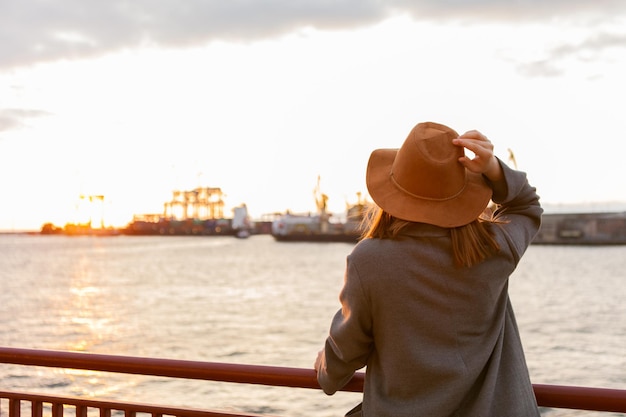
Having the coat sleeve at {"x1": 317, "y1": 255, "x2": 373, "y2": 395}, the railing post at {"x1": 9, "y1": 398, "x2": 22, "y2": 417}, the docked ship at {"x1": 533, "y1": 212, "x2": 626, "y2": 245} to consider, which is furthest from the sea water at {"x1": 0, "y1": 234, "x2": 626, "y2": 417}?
the docked ship at {"x1": 533, "y1": 212, "x2": 626, "y2": 245}

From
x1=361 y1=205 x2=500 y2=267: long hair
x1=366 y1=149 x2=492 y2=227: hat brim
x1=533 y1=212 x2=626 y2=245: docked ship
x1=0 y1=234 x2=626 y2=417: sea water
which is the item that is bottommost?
x1=0 y1=234 x2=626 y2=417: sea water

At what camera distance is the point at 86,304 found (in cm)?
3994

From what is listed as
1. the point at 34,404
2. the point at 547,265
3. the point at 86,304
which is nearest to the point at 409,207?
the point at 34,404

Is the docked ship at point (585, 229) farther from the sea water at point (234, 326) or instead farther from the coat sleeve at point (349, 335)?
the coat sleeve at point (349, 335)

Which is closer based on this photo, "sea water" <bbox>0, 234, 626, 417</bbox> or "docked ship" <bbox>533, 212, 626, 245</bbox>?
"sea water" <bbox>0, 234, 626, 417</bbox>

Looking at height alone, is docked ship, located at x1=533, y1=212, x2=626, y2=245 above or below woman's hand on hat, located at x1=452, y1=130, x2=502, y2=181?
below

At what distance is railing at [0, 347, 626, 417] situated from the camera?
2025mm

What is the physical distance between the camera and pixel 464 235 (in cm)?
170

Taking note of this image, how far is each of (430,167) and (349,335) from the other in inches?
17.4

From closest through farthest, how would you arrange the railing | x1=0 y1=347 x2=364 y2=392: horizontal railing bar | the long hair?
the long hair → the railing → x1=0 y1=347 x2=364 y2=392: horizontal railing bar

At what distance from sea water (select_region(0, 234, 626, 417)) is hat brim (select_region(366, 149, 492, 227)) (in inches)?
203

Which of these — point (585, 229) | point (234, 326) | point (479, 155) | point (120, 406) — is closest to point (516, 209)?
point (479, 155)

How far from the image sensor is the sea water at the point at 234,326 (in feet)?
53.3

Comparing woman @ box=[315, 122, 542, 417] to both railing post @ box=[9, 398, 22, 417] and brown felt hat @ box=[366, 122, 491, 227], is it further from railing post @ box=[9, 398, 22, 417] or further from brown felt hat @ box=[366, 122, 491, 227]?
railing post @ box=[9, 398, 22, 417]
